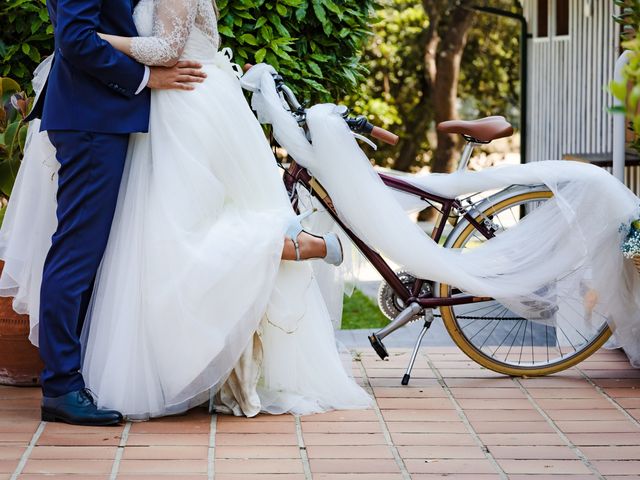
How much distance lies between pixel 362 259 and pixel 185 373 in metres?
1.06

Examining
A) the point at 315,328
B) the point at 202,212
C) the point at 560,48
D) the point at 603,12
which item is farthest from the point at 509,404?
the point at 560,48

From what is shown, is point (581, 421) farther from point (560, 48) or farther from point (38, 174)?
point (560, 48)

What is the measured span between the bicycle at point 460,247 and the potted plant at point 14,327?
3.66ft

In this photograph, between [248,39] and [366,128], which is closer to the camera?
[366,128]

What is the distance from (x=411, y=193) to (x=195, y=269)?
105 cm

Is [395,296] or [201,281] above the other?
[201,281]

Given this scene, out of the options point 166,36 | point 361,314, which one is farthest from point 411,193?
point 361,314

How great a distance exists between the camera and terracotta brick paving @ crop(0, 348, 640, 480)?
11.5ft

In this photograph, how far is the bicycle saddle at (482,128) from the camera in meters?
4.54

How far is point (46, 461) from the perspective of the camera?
3598 millimetres

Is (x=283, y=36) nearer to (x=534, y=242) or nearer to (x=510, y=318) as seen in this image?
(x=534, y=242)

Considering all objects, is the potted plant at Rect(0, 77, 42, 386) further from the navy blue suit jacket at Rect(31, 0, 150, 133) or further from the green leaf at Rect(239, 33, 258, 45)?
the green leaf at Rect(239, 33, 258, 45)

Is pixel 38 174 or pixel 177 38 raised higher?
pixel 177 38

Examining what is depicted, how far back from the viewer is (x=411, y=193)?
15.0 feet
